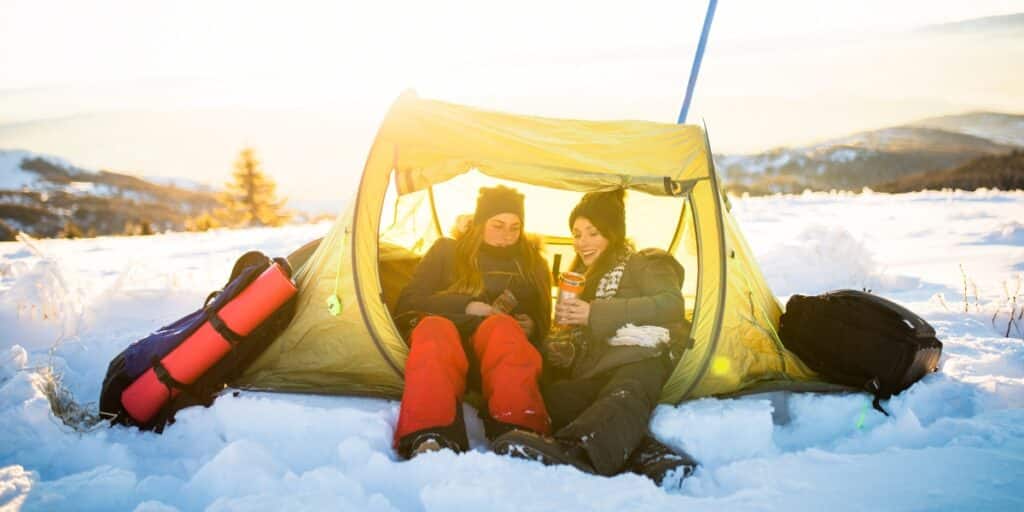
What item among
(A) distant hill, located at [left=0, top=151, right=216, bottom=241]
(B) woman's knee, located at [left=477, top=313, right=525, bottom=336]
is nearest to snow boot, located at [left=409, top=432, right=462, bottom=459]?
(B) woman's knee, located at [left=477, top=313, right=525, bottom=336]

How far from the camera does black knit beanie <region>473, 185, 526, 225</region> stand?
3.94m

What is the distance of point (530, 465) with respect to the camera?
7.84 ft

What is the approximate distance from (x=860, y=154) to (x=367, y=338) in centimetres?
5005

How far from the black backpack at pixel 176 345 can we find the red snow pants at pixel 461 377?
3.24ft

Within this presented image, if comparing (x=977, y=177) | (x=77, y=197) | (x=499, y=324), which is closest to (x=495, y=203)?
(x=499, y=324)

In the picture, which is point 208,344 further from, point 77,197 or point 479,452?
point 77,197

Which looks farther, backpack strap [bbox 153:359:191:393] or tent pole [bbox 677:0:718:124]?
tent pole [bbox 677:0:718:124]

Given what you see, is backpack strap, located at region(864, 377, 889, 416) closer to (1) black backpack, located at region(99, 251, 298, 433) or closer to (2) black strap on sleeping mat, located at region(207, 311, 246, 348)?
(1) black backpack, located at region(99, 251, 298, 433)

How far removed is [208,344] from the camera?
3191 mm

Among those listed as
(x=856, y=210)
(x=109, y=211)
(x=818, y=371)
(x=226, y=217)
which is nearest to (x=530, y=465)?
(x=818, y=371)

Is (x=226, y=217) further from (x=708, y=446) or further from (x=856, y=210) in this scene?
(x=708, y=446)

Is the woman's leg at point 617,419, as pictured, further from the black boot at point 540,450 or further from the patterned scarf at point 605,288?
the patterned scarf at point 605,288

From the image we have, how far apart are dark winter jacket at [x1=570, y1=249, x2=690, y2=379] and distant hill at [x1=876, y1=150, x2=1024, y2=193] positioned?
43.6 feet

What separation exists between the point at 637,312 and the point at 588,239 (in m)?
0.64
